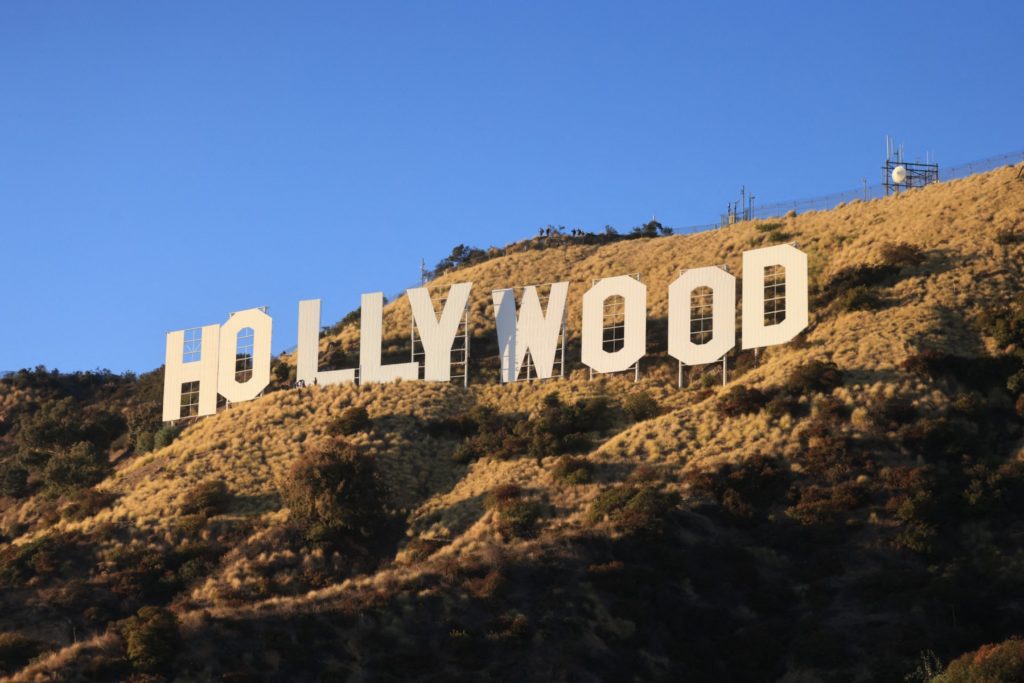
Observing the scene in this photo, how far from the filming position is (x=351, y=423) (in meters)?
80.8

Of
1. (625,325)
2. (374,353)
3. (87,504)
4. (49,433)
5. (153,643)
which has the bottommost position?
(153,643)

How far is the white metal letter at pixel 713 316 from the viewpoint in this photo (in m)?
78.2

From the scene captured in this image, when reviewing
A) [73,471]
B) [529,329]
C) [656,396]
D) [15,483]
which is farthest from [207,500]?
[656,396]

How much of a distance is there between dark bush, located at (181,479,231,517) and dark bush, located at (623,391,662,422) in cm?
1978

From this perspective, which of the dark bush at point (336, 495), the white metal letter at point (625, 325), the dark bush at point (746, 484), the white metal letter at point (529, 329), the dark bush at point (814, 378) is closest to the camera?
the dark bush at point (746, 484)

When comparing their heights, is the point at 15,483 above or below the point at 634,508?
above

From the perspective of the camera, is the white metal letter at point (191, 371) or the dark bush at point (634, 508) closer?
the dark bush at point (634, 508)

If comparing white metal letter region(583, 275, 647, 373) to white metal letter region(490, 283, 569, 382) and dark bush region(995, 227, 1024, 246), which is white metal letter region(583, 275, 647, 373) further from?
dark bush region(995, 227, 1024, 246)

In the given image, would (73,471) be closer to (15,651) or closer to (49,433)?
(49,433)

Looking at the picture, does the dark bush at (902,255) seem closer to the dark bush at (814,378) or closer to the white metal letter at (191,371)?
the dark bush at (814,378)

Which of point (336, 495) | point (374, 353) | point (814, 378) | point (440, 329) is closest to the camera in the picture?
point (336, 495)

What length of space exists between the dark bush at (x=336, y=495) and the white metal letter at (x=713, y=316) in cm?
1764

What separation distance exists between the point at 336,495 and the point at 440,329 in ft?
61.1

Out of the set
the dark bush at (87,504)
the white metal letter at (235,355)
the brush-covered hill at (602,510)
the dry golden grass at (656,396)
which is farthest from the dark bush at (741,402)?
the dark bush at (87,504)
